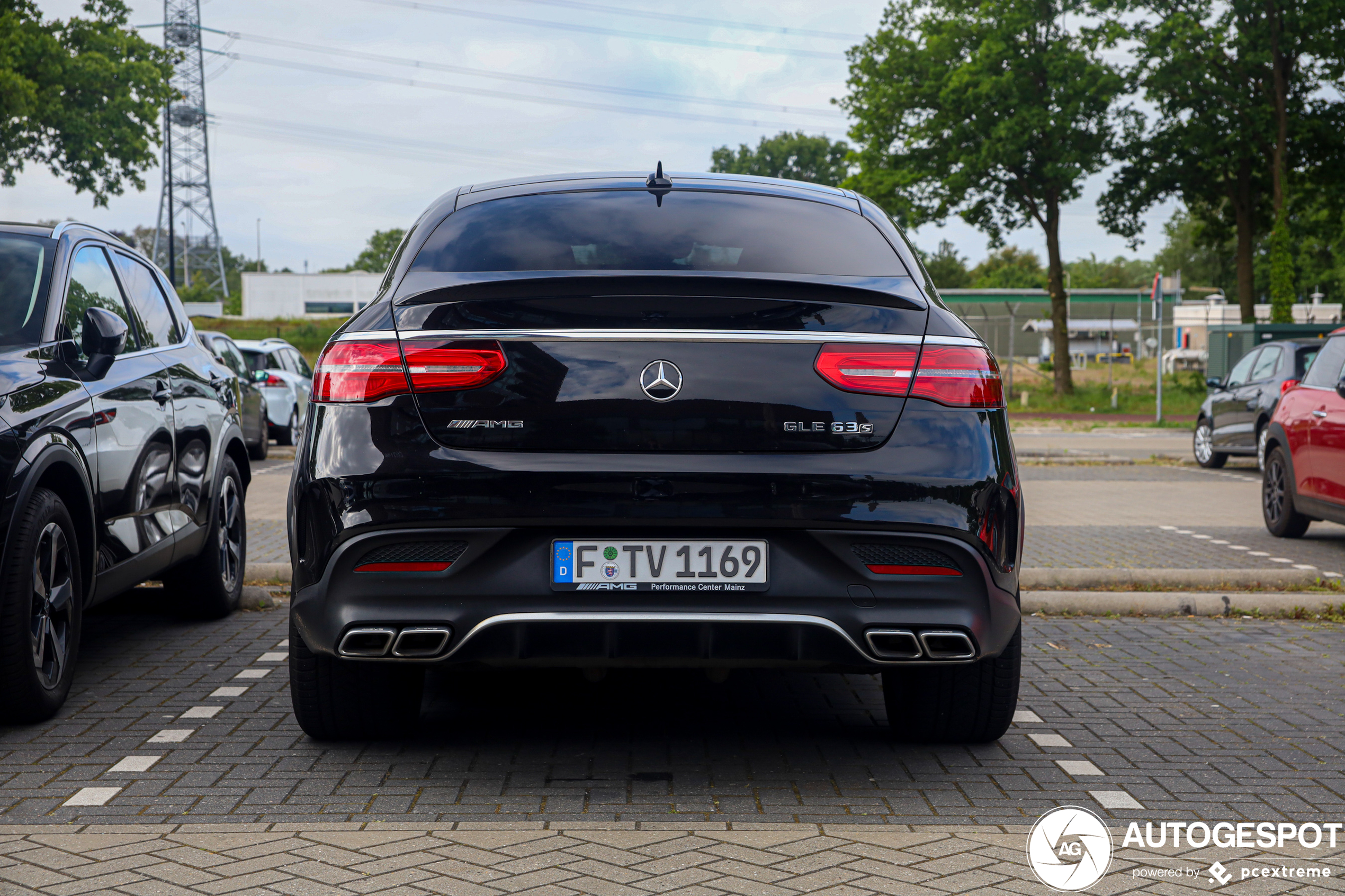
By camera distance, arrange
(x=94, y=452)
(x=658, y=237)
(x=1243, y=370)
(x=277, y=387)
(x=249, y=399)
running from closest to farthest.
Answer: (x=658, y=237)
(x=94, y=452)
(x=1243, y=370)
(x=249, y=399)
(x=277, y=387)

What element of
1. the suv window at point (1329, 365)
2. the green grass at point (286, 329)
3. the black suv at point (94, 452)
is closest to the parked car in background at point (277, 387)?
the black suv at point (94, 452)

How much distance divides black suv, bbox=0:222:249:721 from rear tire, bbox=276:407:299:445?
47.7 feet

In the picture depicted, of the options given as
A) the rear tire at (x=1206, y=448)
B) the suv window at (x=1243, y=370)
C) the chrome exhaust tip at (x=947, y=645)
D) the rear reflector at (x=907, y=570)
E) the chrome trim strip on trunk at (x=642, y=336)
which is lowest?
the rear tire at (x=1206, y=448)

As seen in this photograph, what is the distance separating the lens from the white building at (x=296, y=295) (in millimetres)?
91438

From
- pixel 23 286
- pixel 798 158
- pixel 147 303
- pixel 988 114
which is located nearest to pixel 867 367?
pixel 23 286

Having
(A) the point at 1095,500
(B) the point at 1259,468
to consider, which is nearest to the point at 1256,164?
(B) the point at 1259,468

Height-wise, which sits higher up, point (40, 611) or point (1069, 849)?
point (40, 611)

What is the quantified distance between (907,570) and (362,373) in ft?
5.20

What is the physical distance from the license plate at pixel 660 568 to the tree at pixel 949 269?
328 feet

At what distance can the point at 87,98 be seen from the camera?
114ft

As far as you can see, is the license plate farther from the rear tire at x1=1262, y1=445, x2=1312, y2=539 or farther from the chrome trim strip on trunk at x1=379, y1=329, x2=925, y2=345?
the rear tire at x1=1262, y1=445, x2=1312, y2=539

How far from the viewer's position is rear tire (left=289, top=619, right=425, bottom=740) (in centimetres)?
439

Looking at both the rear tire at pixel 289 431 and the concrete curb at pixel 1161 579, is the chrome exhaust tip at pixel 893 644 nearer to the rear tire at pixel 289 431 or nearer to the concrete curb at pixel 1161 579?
the concrete curb at pixel 1161 579

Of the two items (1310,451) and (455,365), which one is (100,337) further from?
(1310,451)
